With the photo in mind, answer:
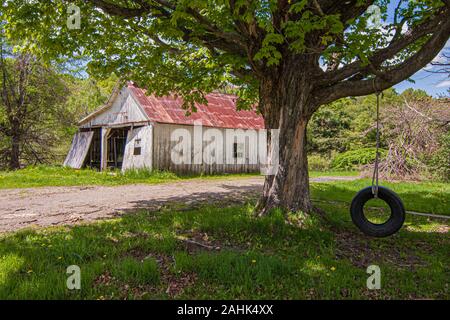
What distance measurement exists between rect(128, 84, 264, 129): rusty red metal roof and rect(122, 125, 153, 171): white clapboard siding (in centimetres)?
108

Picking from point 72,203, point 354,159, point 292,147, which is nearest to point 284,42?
point 292,147

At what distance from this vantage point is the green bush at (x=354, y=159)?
21312 mm

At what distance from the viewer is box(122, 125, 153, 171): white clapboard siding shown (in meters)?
17.3

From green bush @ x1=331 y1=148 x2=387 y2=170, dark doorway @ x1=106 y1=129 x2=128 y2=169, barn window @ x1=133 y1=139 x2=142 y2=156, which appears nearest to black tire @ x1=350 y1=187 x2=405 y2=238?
barn window @ x1=133 y1=139 x2=142 y2=156

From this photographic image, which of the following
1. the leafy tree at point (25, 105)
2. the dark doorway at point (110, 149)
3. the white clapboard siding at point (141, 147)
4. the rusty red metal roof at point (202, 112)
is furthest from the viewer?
the dark doorway at point (110, 149)

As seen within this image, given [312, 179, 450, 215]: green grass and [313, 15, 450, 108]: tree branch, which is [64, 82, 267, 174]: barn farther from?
[313, 15, 450, 108]: tree branch

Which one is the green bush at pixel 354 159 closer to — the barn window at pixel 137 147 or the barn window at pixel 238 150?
the barn window at pixel 238 150

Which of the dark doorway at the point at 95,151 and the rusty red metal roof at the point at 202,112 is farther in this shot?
the dark doorway at the point at 95,151

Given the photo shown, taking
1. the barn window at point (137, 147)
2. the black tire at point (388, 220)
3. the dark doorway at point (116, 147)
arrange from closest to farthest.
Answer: the black tire at point (388, 220) < the barn window at point (137, 147) < the dark doorway at point (116, 147)

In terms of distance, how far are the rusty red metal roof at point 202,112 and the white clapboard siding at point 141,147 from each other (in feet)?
3.54

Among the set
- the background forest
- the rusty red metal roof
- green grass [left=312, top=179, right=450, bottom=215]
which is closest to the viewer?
green grass [left=312, top=179, right=450, bottom=215]

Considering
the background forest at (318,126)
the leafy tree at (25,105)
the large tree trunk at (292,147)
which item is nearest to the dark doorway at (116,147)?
the background forest at (318,126)
